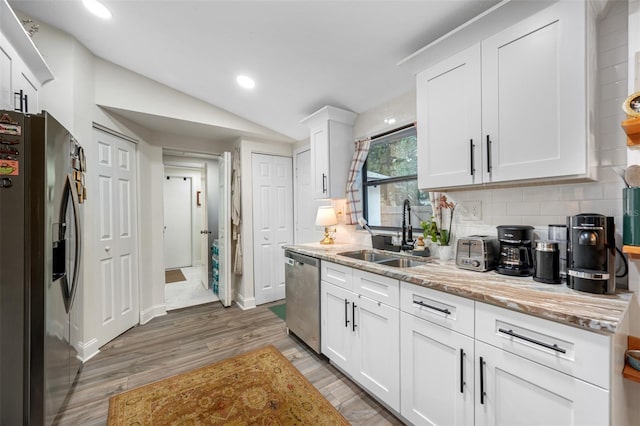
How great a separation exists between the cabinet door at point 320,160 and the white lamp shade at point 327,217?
177 millimetres

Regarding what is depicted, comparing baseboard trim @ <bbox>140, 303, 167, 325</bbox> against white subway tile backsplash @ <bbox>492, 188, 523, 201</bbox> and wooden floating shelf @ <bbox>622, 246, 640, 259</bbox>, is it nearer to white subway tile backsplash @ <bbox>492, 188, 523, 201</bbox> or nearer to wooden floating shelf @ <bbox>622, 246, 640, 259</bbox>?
white subway tile backsplash @ <bbox>492, 188, 523, 201</bbox>

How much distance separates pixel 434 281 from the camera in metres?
1.36

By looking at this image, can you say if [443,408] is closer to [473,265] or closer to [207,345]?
[473,265]

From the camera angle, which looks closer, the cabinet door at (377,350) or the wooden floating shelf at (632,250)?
the wooden floating shelf at (632,250)

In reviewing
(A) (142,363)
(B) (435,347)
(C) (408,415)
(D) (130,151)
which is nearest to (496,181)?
(B) (435,347)

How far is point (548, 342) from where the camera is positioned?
100 cm

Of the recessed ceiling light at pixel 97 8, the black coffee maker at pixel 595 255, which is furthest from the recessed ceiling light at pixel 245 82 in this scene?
the black coffee maker at pixel 595 255

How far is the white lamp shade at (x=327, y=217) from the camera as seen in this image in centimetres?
294

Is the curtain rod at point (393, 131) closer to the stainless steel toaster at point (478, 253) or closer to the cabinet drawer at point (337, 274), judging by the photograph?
the stainless steel toaster at point (478, 253)

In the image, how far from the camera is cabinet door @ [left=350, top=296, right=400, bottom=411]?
1.61 metres

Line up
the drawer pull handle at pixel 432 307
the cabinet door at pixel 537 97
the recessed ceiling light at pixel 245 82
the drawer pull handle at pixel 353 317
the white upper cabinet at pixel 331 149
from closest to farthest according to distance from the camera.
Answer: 1. the cabinet door at pixel 537 97
2. the drawer pull handle at pixel 432 307
3. the drawer pull handle at pixel 353 317
4. the recessed ceiling light at pixel 245 82
5. the white upper cabinet at pixel 331 149

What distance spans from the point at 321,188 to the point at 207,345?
197 centimetres

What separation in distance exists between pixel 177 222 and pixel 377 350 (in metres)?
5.54

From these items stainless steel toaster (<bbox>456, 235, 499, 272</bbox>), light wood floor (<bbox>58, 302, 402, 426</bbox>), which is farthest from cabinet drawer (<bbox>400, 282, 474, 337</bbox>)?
light wood floor (<bbox>58, 302, 402, 426</bbox>)
